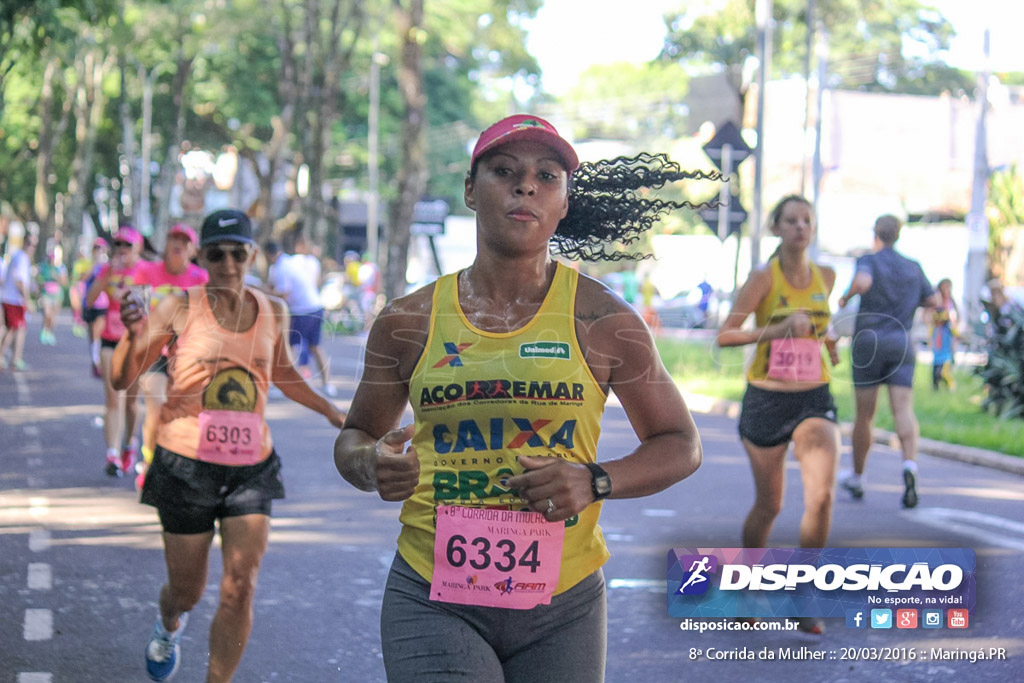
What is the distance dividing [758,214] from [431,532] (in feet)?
59.2

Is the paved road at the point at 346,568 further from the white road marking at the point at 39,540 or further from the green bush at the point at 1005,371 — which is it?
the green bush at the point at 1005,371

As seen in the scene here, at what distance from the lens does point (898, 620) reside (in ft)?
20.9

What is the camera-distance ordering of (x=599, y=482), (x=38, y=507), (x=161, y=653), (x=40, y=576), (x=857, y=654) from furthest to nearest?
(x=38, y=507) < (x=40, y=576) < (x=857, y=654) < (x=161, y=653) < (x=599, y=482)

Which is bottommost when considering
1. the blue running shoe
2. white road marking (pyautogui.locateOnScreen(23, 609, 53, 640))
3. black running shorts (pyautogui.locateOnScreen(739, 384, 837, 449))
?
white road marking (pyautogui.locateOnScreen(23, 609, 53, 640))

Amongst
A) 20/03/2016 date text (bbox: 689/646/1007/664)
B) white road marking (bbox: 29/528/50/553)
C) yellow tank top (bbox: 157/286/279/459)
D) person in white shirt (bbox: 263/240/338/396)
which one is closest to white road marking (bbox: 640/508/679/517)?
20/03/2016 date text (bbox: 689/646/1007/664)

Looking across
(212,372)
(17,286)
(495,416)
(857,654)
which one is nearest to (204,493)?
(212,372)

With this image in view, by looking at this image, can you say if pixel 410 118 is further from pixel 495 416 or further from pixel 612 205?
pixel 495 416

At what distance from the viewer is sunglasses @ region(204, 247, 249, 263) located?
5.39 m

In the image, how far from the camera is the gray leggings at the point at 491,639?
293 cm

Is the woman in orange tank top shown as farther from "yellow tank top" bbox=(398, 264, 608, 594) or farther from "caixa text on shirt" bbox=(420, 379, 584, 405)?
"caixa text on shirt" bbox=(420, 379, 584, 405)

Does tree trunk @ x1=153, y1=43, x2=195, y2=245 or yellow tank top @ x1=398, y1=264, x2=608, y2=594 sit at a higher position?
yellow tank top @ x1=398, y1=264, x2=608, y2=594

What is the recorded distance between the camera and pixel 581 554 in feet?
10.2

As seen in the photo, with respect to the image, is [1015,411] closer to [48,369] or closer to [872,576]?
[872,576]

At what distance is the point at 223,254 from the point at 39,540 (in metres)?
3.65
